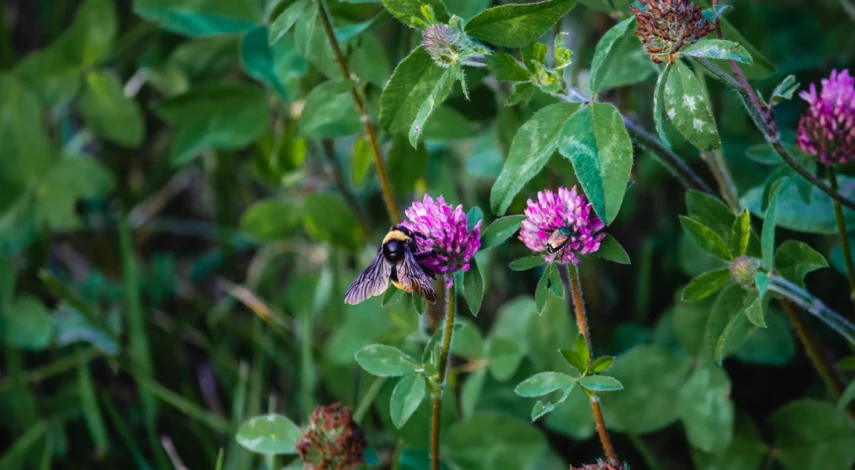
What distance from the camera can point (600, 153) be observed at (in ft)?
3.34

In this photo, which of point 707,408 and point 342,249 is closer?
point 707,408

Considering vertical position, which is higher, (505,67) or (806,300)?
(505,67)

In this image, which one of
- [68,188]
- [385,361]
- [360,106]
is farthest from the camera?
[68,188]

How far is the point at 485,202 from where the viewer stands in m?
2.09

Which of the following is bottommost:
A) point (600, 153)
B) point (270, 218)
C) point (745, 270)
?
point (270, 218)

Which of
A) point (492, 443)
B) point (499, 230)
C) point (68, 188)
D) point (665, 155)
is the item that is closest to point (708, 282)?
point (665, 155)

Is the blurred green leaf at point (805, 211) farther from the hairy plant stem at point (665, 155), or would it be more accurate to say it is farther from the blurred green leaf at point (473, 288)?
the blurred green leaf at point (473, 288)

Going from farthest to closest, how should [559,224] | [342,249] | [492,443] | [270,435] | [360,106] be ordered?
[342,249] < [492,443] < [360,106] < [270,435] < [559,224]

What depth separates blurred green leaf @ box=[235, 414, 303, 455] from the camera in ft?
4.17

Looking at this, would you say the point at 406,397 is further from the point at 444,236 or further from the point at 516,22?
the point at 516,22

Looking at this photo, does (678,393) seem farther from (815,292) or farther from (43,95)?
(43,95)

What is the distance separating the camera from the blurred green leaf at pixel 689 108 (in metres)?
1.01

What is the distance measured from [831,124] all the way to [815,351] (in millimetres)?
363

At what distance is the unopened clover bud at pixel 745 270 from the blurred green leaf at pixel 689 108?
197mm
